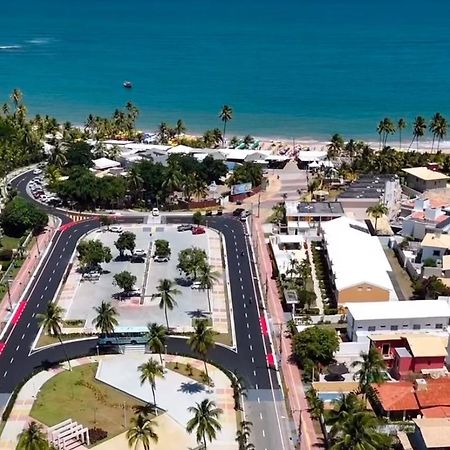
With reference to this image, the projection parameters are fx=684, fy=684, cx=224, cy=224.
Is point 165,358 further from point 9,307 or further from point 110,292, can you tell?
point 9,307

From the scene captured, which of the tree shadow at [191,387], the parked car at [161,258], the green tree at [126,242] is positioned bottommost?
the tree shadow at [191,387]

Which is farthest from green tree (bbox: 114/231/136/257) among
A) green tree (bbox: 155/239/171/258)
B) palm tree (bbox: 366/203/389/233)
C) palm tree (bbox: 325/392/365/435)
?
palm tree (bbox: 325/392/365/435)

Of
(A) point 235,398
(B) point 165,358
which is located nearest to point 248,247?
(B) point 165,358

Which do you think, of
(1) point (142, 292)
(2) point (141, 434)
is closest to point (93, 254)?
(1) point (142, 292)

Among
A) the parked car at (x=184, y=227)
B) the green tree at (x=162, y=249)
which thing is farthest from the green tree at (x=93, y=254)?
the parked car at (x=184, y=227)

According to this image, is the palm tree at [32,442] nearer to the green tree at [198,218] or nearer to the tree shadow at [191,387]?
the tree shadow at [191,387]

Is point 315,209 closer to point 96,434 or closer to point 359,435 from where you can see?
point 96,434
